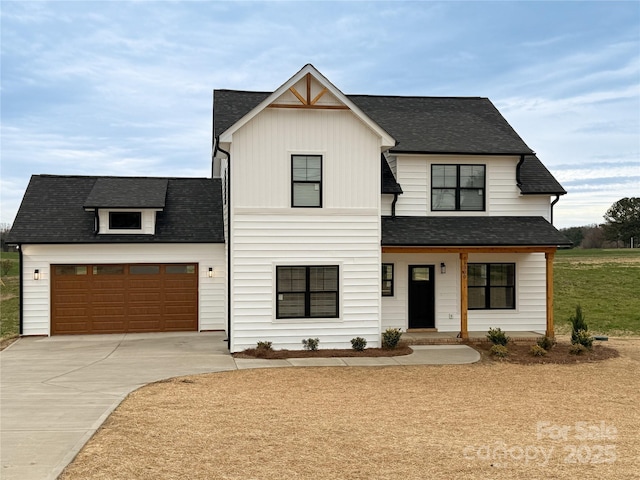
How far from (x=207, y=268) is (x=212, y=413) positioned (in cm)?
1124

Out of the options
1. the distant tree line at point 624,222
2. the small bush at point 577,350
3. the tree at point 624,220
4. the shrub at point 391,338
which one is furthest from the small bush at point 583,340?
the tree at point 624,220

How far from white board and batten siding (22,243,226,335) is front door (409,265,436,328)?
6267 millimetres

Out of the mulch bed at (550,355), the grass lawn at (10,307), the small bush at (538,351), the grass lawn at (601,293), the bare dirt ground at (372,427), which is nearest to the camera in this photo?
the bare dirt ground at (372,427)

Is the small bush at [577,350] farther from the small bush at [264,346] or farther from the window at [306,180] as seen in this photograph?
the small bush at [264,346]

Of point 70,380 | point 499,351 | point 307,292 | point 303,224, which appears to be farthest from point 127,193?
point 499,351

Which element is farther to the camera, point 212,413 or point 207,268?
point 207,268

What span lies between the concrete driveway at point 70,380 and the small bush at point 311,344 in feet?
6.73

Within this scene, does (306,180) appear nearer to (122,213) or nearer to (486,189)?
(486,189)

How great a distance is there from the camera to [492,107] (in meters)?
23.0

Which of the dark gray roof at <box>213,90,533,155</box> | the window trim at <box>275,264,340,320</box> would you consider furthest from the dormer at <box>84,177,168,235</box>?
the window trim at <box>275,264,340,320</box>

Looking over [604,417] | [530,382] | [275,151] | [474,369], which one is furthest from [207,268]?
[604,417]

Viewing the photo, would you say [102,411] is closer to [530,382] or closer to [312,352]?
[312,352]

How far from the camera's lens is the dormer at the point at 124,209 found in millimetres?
20625

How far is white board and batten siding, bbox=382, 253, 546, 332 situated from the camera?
19.4 meters
